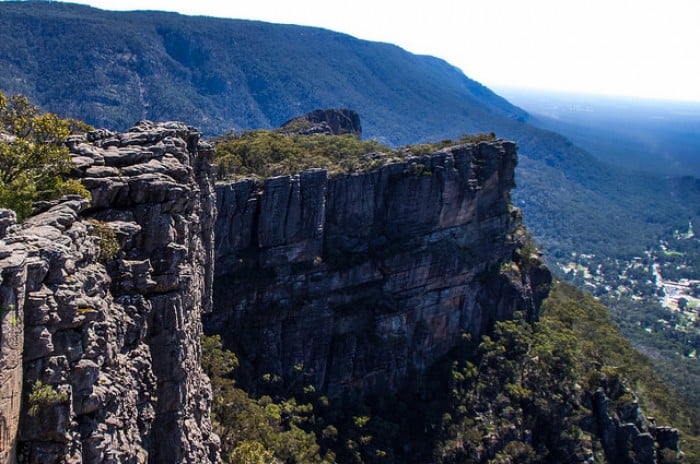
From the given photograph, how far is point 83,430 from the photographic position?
15789mm

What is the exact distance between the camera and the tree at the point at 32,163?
58.1ft

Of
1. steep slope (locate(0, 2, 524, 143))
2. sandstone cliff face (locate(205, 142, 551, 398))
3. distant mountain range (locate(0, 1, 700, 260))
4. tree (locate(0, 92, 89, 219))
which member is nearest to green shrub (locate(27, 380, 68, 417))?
tree (locate(0, 92, 89, 219))

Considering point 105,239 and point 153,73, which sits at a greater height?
point 153,73

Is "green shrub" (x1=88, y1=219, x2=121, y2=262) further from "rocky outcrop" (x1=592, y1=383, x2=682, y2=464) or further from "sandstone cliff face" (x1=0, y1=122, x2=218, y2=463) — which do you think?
"rocky outcrop" (x1=592, y1=383, x2=682, y2=464)

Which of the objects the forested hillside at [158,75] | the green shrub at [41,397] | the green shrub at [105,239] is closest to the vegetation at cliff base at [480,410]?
the green shrub at [105,239]

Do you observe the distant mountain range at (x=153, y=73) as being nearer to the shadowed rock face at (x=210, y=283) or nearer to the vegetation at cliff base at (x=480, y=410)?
the shadowed rock face at (x=210, y=283)

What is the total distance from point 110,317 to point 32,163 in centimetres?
647

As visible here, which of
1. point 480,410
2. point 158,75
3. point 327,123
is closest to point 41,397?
point 480,410

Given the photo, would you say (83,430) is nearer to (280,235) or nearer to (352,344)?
(280,235)

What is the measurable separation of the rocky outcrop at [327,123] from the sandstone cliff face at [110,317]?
4978cm

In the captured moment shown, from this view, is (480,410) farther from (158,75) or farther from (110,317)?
(158,75)

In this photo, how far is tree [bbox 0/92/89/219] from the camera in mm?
17719

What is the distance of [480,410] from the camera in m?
49.2

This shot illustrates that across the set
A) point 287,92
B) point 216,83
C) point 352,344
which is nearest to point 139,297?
point 352,344
